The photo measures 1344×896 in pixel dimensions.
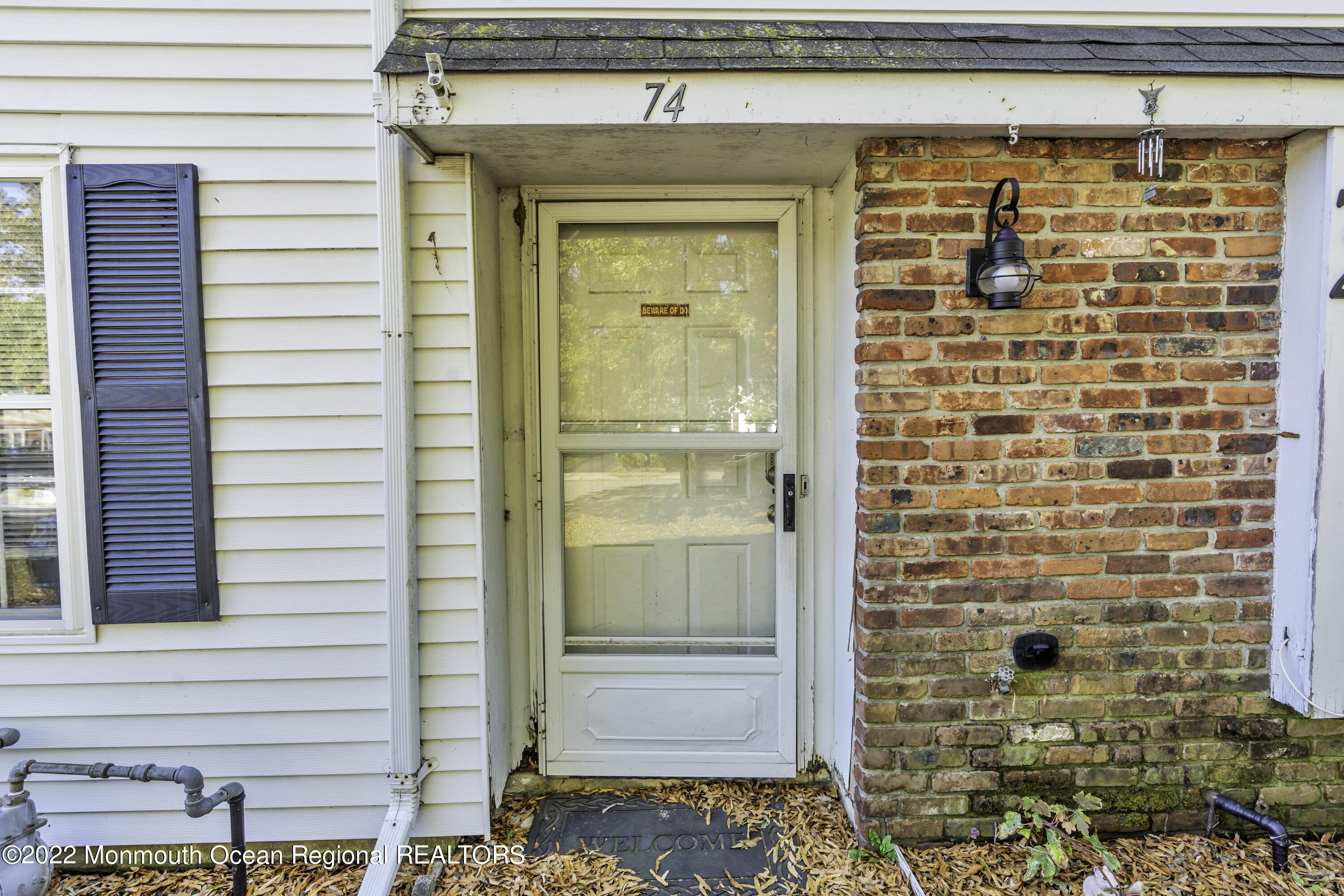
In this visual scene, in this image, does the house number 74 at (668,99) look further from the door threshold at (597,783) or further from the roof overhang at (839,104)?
the door threshold at (597,783)

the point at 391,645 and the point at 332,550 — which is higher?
the point at 332,550

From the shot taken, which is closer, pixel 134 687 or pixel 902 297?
pixel 902 297

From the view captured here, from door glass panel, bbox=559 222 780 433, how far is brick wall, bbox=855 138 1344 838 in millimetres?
491

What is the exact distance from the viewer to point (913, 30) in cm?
181

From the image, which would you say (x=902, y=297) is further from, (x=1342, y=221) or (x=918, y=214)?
(x=1342, y=221)

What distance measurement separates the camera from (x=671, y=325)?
2.30 meters

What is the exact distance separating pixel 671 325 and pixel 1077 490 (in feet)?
4.75

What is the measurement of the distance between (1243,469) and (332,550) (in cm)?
292

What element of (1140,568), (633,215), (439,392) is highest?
(633,215)

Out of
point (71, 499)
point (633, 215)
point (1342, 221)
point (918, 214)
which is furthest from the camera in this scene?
point (633, 215)

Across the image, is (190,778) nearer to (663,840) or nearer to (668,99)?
(663,840)

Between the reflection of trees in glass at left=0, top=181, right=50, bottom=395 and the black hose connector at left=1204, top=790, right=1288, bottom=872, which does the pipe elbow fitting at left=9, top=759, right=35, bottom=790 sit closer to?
the reflection of trees in glass at left=0, top=181, right=50, bottom=395

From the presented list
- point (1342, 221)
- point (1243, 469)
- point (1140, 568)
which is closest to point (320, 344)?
point (1140, 568)

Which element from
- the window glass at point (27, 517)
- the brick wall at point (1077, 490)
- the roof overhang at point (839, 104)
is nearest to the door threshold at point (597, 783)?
the brick wall at point (1077, 490)
